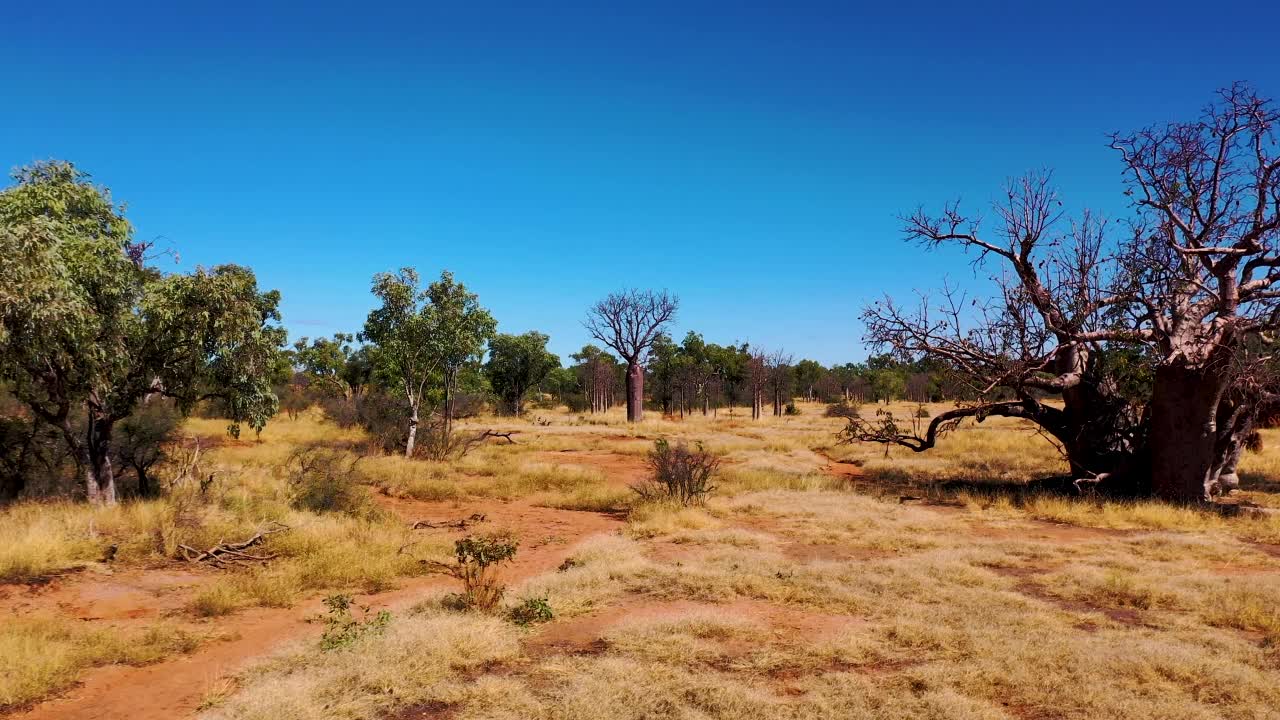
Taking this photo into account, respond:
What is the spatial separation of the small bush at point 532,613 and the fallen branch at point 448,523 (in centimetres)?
559

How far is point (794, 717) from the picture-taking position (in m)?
4.82

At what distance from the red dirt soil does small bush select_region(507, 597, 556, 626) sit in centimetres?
128

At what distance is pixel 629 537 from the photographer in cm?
1139

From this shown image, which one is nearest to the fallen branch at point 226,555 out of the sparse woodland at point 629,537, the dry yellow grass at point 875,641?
the sparse woodland at point 629,537

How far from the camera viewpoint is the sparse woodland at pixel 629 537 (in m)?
5.40

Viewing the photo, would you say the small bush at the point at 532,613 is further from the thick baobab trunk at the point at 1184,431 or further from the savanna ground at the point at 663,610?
the thick baobab trunk at the point at 1184,431

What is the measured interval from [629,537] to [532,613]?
4.32 m

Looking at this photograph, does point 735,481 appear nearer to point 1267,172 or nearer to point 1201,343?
point 1201,343

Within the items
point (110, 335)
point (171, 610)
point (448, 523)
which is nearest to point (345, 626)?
point (171, 610)

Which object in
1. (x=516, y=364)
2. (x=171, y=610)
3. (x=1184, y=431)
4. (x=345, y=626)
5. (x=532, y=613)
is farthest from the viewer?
(x=516, y=364)

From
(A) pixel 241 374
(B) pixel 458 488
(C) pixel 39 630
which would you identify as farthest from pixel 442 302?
(C) pixel 39 630

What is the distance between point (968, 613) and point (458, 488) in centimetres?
1185

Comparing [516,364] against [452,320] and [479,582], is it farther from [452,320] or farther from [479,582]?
[479,582]

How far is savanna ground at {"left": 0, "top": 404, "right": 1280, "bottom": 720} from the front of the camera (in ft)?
16.9
